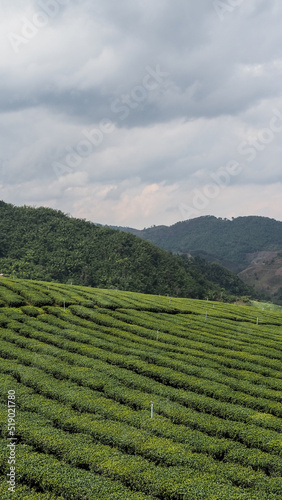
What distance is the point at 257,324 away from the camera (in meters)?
42.2

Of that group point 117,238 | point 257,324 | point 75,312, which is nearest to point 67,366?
point 75,312

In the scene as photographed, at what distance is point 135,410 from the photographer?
17828mm

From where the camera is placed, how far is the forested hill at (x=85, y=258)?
318 ft

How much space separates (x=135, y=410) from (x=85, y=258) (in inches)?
3627

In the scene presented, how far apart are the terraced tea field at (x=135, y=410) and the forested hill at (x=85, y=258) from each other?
6209 cm

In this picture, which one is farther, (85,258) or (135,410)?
(85,258)

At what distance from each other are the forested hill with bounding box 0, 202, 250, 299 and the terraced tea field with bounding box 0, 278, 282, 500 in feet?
204

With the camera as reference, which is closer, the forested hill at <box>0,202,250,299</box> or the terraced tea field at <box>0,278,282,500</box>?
the terraced tea field at <box>0,278,282,500</box>

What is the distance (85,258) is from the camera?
355 ft

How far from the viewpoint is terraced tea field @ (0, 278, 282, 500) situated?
1195 cm

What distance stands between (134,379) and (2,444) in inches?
362

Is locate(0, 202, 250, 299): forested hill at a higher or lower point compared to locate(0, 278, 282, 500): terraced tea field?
higher

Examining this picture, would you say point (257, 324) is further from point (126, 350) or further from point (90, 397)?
point (90, 397)

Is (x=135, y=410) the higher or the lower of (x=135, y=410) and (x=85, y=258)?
the lower
